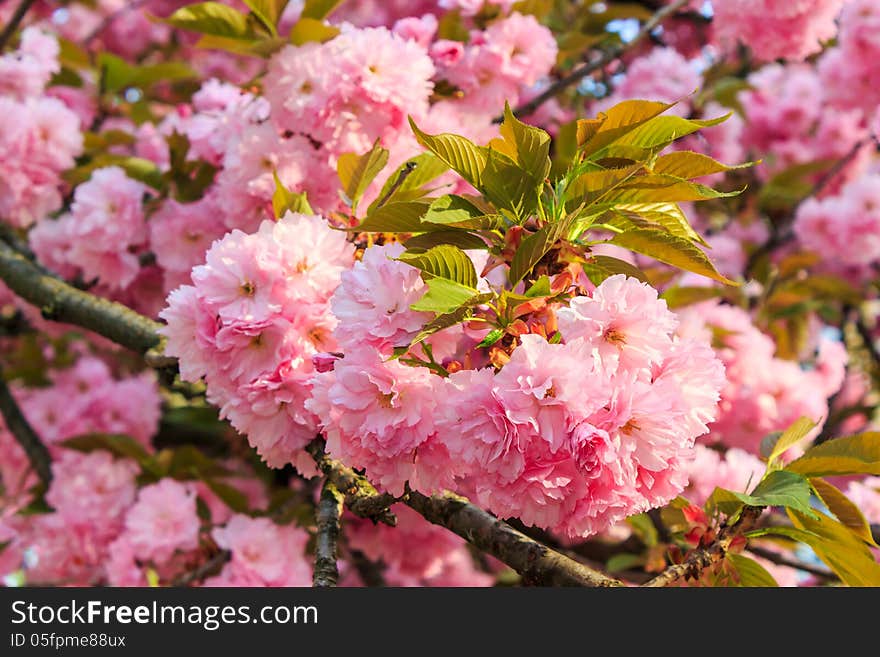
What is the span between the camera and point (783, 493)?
100cm

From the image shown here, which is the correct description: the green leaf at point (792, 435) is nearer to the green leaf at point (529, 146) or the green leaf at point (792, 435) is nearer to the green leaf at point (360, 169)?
the green leaf at point (529, 146)

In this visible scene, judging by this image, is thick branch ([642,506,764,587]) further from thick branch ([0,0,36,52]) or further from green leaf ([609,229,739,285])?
thick branch ([0,0,36,52])

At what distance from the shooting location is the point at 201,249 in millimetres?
1858

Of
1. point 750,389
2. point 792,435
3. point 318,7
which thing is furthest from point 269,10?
point 750,389

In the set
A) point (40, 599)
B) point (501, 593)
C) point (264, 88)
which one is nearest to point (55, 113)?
point (264, 88)

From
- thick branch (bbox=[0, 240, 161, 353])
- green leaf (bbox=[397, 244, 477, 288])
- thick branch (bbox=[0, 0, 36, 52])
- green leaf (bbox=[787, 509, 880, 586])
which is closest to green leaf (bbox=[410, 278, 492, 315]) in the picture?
green leaf (bbox=[397, 244, 477, 288])

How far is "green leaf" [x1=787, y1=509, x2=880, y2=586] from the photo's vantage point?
3.45ft

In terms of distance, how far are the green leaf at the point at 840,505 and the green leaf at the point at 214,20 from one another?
1.38m

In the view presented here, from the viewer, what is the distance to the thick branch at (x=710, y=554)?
40.8 inches

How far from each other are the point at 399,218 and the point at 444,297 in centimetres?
16

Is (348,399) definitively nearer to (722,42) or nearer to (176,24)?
(176,24)

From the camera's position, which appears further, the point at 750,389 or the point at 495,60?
the point at 750,389

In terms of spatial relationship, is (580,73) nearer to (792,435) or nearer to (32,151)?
(792,435)

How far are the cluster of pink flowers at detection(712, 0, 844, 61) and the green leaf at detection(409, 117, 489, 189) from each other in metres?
1.46
